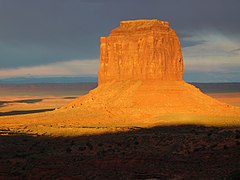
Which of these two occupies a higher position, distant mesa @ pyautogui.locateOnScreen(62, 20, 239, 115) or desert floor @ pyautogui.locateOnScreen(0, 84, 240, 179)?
distant mesa @ pyautogui.locateOnScreen(62, 20, 239, 115)

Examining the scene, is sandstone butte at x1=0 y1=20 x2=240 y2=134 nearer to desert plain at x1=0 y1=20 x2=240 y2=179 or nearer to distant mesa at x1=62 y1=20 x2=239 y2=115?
distant mesa at x1=62 y1=20 x2=239 y2=115

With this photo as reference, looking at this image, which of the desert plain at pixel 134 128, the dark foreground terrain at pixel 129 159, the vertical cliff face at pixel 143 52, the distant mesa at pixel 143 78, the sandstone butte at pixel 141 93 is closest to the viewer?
the dark foreground terrain at pixel 129 159

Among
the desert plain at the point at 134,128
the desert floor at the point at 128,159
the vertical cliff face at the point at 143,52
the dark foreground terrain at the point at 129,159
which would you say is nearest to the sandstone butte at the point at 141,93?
the vertical cliff face at the point at 143,52

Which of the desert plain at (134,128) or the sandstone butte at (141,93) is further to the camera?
the sandstone butte at (141,93)

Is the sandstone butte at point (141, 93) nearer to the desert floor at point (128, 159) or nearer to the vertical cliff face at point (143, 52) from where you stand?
the vertical cliff face at point (143, 52)

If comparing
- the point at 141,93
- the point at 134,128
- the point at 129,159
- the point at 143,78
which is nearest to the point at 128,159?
the point at 129,159

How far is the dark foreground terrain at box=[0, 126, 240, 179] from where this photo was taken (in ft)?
87.8

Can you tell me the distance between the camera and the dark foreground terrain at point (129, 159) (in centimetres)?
2677

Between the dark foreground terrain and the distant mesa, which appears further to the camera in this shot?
the distant mesa

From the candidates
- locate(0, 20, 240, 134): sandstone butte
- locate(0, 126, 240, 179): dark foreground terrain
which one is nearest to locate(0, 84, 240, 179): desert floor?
locate(0, 126, 240, 179): dark foreground terrain

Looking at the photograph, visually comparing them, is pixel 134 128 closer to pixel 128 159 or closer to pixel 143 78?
pixel 143 78

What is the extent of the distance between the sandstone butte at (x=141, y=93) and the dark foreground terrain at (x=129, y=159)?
29.3 m

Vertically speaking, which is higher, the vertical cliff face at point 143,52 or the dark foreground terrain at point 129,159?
the vertical cliff face at point 143,52

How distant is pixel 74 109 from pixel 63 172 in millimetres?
57765
